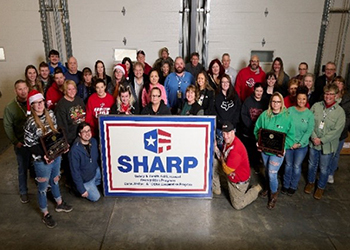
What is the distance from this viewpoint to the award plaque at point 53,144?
3914mm

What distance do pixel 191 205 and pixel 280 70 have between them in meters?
3.22

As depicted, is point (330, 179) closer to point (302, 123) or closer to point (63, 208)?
point (302, 123)

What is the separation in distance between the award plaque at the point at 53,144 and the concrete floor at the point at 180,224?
1.08 m

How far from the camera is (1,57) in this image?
822 centimetres

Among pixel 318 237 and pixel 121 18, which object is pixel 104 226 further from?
pixel 121 18

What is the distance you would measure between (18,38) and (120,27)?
8.82ft

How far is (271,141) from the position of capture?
15.0 ft

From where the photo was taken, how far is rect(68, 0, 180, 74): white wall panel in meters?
7.71

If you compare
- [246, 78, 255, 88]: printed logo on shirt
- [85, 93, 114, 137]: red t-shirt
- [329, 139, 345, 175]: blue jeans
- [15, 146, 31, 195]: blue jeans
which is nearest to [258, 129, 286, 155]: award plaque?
[329, 139, 345, 175]: blue jeans

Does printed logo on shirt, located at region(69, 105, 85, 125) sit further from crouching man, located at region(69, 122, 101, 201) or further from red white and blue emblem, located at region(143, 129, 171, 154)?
red white and blue emblem, located at region(143, 129, 171, 154)

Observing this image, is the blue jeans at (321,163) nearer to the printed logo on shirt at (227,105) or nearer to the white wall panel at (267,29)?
the printed logo on shirt at (227,105)

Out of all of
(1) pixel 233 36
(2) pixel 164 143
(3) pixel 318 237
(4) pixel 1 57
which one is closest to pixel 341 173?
(3) pixel 318 237

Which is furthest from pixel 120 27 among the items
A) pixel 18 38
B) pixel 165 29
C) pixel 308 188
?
pixel 308 188

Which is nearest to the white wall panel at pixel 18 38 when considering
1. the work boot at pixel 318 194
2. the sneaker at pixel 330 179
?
the work boot at pixel 318 194
